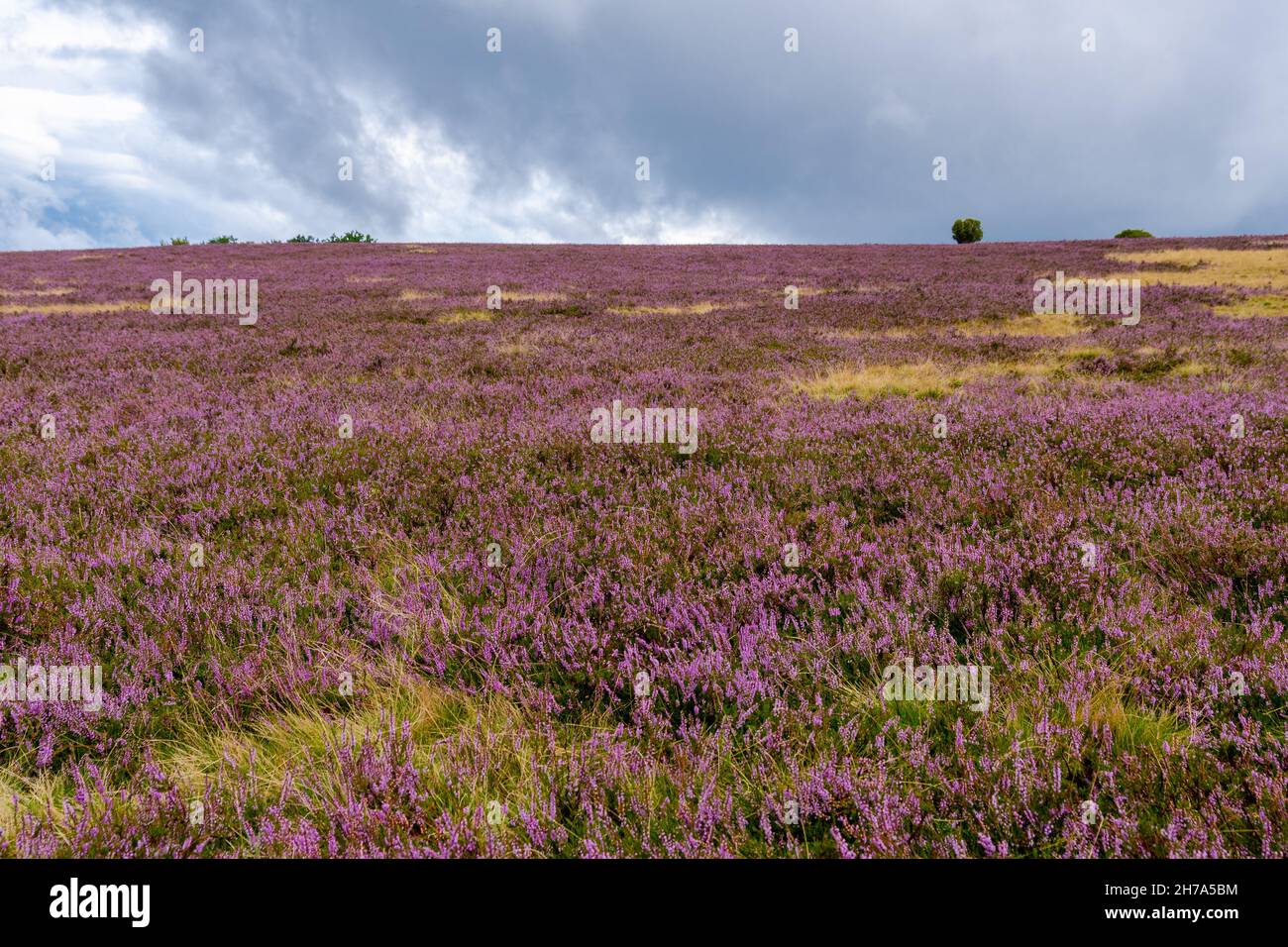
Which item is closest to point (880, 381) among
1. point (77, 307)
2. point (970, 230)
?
point (77, 307)

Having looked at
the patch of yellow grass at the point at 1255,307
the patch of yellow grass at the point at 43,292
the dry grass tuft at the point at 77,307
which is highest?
the patch of yellow grass at the point at 43,292

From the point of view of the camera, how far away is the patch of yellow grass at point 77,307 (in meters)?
15.6

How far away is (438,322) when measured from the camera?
44.8 feet

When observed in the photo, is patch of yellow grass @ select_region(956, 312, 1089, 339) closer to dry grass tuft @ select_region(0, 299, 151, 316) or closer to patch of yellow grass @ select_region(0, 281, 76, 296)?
dry grass tuft @ select_region(0, 299, 151, 316)

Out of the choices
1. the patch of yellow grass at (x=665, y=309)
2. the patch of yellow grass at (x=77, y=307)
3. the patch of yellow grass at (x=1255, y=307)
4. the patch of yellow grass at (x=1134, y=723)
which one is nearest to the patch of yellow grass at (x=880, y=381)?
the patch of yellow grass at (x=1134, y=723)

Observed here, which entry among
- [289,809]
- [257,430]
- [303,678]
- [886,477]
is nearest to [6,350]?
[257,430]

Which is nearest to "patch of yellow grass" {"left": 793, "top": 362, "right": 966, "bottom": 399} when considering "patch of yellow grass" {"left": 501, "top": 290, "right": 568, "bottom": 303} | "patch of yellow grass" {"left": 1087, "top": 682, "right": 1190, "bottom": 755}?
"patch of yellow grass" {"left": 1087, "top": 682, "right": 1190, "bottom": 755}

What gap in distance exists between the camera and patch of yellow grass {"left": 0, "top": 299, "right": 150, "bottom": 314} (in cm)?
1557

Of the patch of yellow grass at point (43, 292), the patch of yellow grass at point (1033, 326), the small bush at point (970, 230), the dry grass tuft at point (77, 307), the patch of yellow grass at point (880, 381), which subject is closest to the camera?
the patch of yellow grass at point (880, 381)

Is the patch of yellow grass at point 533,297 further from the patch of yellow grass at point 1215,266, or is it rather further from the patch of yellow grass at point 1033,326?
the patch of yellow grass at point 1215,266

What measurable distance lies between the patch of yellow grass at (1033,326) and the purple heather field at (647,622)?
495 centimetres

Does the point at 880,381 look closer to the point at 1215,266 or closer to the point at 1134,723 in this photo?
the point at 1134,723

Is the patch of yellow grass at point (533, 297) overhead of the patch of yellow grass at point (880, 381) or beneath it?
overhead

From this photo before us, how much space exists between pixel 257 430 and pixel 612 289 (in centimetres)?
1546
